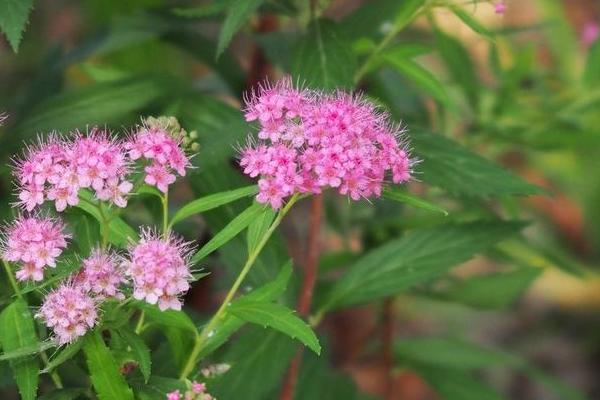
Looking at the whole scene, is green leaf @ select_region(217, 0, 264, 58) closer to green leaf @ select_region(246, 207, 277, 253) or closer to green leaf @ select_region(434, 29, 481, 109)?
green leaf @ select_region(246, 207, 277, 253)

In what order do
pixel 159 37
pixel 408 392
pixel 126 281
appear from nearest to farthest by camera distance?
pixel 126 281 < pixel 159 37 < pixel 408 392

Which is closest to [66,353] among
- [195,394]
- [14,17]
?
[195,394]

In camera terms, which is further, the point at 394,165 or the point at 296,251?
the point at 296,251

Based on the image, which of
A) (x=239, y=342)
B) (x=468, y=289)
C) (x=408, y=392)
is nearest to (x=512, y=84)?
(x=468, y=289)

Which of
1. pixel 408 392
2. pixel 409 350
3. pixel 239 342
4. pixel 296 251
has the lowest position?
pixel 239 342

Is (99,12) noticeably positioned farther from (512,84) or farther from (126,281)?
(126,281)

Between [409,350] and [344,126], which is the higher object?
[409,350]

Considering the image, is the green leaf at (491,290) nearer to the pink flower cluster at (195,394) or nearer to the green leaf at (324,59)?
the green leaf at (324,59)

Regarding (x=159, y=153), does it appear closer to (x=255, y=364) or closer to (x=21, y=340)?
(x=21, y=340)
